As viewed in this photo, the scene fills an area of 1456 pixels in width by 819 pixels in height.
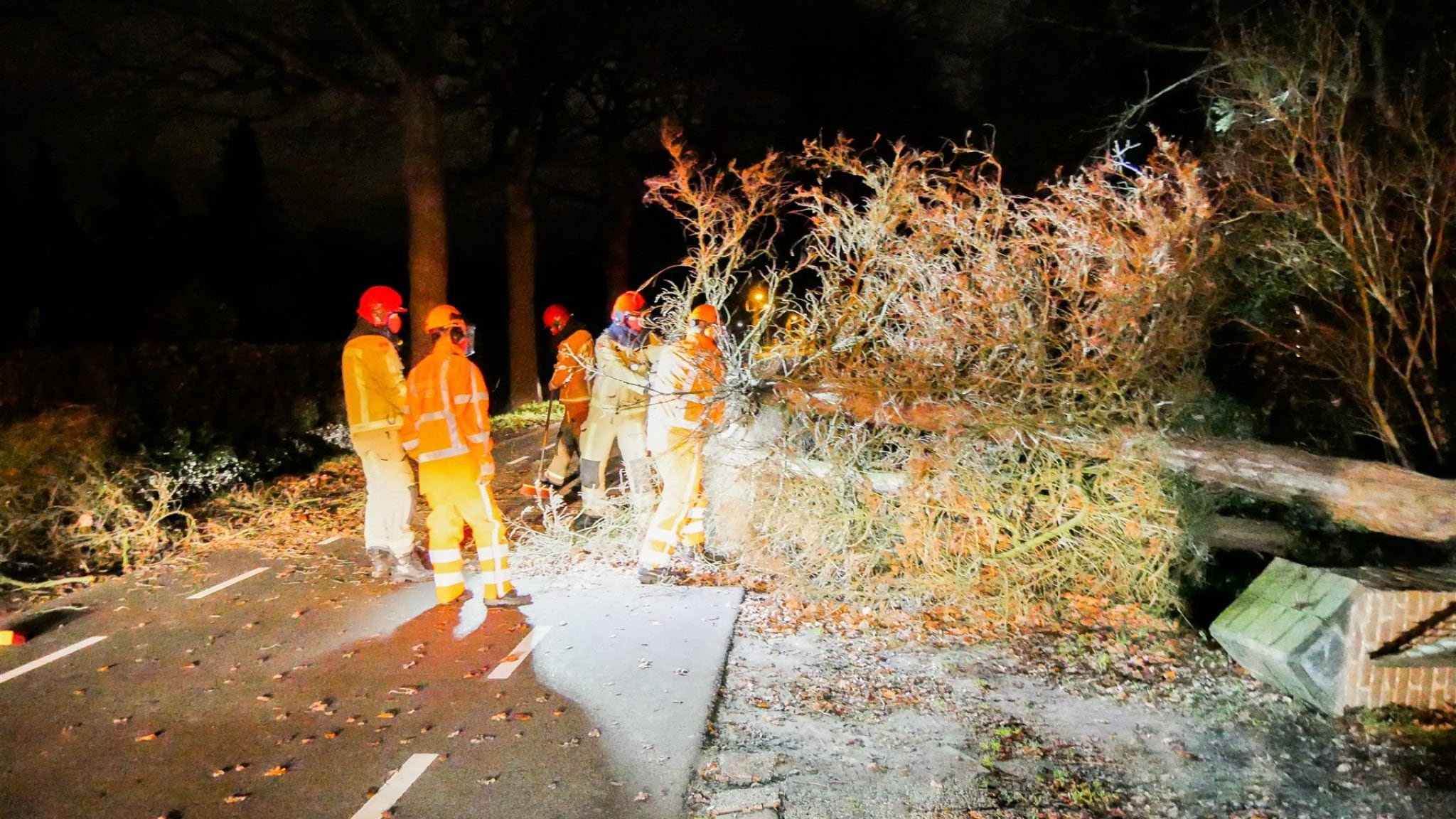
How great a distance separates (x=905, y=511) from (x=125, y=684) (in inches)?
167

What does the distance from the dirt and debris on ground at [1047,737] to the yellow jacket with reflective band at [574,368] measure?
2874 mm


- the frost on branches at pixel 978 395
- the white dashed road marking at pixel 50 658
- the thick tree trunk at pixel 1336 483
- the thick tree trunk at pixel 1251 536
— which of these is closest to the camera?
the thick tree trunk at pixel 1336 483

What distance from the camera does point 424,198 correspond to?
43.2 ft

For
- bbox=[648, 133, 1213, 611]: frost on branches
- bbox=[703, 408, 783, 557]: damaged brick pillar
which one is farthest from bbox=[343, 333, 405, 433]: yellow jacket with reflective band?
bbox=[648, 133, 1213, 611]: frost on branches

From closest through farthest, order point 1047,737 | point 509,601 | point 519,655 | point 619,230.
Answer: point 1047,737 → point 519,655 → point 509,601 → point 619,230

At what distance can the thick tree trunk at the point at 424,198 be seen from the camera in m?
12.9

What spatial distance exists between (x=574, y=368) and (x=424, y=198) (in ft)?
24.7

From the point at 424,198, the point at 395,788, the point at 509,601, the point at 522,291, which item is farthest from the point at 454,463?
the point at 522,291

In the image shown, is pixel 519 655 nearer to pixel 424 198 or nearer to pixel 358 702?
pixel 358 702

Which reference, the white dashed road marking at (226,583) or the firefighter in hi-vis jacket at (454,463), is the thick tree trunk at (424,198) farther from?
the firefighter in hi-vis jacket at (454,463)

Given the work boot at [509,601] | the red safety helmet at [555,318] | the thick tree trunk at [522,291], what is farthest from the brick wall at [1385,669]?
the thick tree trunk at [522,291]

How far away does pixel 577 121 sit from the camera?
18750mm

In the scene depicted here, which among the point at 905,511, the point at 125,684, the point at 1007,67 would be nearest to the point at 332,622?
the point at 125,684

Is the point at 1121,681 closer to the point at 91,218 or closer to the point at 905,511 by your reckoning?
the point at 905,511
